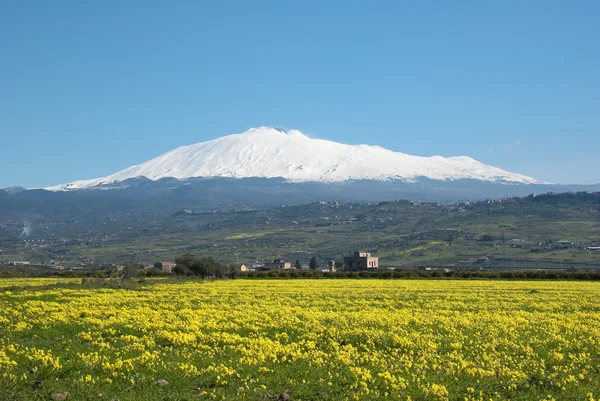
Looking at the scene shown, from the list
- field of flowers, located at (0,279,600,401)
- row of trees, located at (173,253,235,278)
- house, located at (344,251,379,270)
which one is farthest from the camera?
house, located at (344,251,379,270)

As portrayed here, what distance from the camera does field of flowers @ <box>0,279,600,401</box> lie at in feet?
49.1

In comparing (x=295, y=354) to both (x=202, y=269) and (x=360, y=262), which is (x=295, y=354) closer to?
(x=202, y=269)

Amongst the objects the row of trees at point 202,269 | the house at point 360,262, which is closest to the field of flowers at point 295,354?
the row of trees at point 202,269

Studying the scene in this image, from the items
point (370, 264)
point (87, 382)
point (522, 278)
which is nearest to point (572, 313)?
point (87, 382)

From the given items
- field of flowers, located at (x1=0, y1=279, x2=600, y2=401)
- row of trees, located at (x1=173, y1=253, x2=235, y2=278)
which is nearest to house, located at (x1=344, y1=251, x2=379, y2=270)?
row of trees, located at (x1=173, y1=253, x2=235, y2=278)

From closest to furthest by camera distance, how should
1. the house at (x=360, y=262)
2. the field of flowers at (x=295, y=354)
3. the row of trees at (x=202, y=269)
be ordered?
the field of flowers at (x=295, y=354) → the row of trees at (x=202, y=269) → the house at (x=360, y=262)

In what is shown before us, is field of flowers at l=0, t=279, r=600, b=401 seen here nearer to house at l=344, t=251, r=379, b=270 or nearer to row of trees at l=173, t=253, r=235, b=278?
row of trees at l=173, t=253, r=235, b=278

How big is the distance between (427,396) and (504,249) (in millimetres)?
159666

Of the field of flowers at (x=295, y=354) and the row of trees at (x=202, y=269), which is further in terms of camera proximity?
the row of trees at (x=202, y=269)

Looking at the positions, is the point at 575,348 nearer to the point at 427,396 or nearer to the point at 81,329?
the point at 427,396

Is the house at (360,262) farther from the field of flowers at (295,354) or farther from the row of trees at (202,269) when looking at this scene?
the field of flowers at (295,354)

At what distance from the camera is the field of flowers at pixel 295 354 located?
49.1 feet

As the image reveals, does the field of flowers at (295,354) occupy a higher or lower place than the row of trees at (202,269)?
higher

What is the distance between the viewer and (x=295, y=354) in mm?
18094
